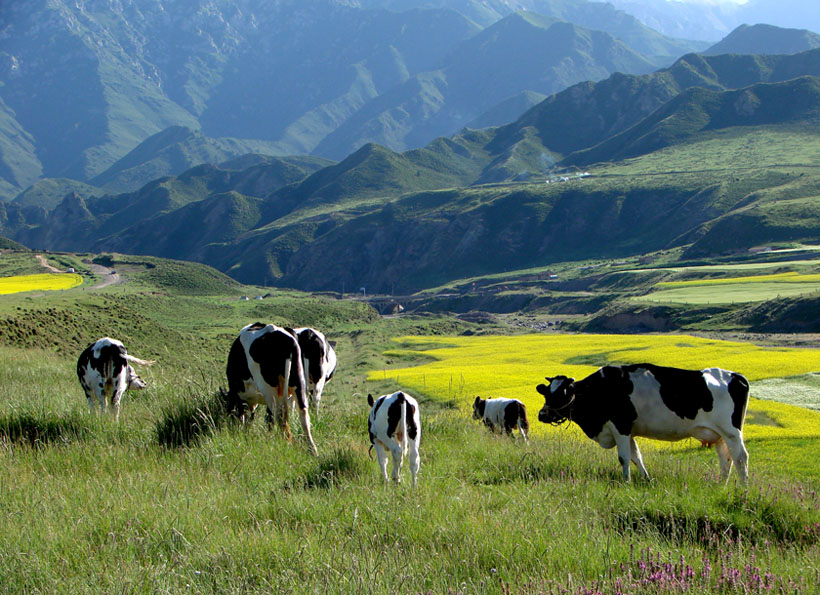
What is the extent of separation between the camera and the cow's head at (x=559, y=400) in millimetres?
10383

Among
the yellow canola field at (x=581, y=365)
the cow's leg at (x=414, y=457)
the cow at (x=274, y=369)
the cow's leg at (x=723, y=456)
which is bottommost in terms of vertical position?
the yellow canola field at (x=581, y=365)

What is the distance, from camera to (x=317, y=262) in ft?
633

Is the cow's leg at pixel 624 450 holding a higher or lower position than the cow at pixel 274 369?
lower

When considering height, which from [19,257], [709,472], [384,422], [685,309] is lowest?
[685,309]

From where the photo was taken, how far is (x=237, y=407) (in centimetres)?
1005

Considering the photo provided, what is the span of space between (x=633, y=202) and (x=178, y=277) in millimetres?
106598

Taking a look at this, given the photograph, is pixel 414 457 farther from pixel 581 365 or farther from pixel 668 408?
pixel 581 365

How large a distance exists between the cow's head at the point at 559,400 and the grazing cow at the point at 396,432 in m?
2.18

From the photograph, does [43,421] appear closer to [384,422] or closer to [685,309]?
[384,422]

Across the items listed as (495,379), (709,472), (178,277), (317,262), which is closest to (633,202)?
(317,262)

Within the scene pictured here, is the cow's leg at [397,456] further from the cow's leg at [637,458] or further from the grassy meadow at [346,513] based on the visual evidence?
the cow's leg at [637,458]

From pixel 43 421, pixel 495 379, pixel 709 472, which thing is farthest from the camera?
pixel 495 379

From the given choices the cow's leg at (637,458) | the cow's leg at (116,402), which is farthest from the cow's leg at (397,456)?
the cow's leg at (116,402)

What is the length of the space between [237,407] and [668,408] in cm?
587
